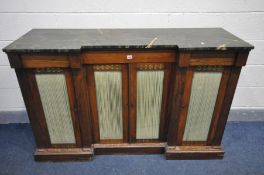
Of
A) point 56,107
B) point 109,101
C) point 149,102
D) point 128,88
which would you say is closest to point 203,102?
point 149,102

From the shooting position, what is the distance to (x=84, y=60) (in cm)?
133

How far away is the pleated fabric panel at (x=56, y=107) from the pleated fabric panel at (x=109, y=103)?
8.2 inches

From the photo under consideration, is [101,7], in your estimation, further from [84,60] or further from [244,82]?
[244,82]

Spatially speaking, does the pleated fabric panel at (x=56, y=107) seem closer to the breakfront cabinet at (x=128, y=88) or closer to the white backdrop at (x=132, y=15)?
the breakfront cabinet at (x=128, y=88)

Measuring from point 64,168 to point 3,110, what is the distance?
877mm

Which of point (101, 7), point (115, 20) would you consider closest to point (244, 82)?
point (115, 20)

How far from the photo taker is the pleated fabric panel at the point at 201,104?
1.40 meters

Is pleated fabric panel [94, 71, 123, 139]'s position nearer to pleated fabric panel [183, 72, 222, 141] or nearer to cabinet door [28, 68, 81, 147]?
cabinet door [28, 68, 81, 147]

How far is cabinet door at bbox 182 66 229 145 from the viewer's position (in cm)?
138

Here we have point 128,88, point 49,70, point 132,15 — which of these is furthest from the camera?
point 132,15

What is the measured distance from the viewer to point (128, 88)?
4.77 feet

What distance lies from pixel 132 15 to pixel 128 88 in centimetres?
60

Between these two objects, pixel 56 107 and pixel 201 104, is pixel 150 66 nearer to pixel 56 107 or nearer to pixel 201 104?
pixel 201 104

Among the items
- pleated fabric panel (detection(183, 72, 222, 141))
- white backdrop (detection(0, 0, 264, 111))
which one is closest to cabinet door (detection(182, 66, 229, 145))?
pleated fabric panel (detection(183, 72, 222, 141))
